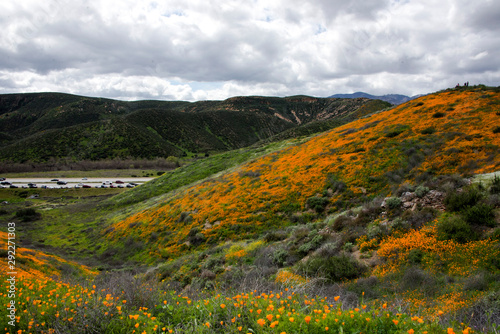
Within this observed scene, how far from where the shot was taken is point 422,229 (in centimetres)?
703

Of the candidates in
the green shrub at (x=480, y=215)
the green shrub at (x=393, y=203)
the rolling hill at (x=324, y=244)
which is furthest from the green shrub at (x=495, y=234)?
the green shrub at (x=393, y=203)

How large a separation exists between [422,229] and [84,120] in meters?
164

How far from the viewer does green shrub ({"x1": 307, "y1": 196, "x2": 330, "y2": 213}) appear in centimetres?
1354

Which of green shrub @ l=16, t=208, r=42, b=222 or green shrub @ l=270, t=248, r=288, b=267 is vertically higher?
green shrub @ l=270, t=248, r=288, b=267

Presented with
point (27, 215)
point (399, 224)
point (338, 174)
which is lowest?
point (27, 215)

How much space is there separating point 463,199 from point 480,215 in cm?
77

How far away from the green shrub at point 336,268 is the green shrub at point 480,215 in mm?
3370

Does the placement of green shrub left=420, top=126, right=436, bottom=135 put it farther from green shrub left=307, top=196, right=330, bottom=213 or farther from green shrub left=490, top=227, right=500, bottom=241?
green shrub left=490, top=227, right=500, bottom=241

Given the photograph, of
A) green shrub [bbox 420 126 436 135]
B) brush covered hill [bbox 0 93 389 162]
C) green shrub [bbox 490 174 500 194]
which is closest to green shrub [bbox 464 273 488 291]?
green shrub [bbox 490 174 500 194]

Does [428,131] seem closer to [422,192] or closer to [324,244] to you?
[422,192]

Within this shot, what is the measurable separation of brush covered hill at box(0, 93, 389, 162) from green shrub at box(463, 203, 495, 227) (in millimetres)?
88025

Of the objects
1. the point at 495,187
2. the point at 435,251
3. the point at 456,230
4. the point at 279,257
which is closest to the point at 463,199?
the point at 495,187

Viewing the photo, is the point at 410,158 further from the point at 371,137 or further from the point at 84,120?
the point at 84,120

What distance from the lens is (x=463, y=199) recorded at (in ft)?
23.3
